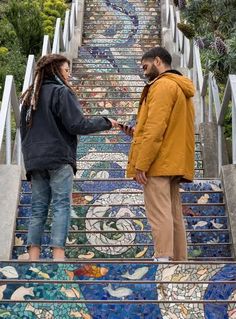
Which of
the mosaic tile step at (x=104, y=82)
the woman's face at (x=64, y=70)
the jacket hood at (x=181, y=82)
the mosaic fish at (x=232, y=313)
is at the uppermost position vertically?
the mosaic tile step at (x=104, y=82)

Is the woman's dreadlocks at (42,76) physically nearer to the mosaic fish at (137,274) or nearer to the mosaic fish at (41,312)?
the mosaic fish at (137,274)

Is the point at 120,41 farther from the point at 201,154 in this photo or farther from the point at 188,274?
the point at 188,274

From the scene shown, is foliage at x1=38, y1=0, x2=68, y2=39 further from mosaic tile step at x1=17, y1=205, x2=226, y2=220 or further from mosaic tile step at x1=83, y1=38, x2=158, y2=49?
mosaic tile step at x1=17, y1=205, x2=226, y2=220

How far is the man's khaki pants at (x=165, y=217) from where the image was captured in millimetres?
4980

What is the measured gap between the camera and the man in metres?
5.00

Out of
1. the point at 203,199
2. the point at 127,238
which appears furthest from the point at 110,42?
the point at 127,238

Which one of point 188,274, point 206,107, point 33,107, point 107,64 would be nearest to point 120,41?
point 107,64

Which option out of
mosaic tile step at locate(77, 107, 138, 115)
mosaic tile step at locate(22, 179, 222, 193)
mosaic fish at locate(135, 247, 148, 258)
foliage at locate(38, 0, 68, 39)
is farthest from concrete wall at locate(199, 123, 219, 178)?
foliage at locate(38, 0, 68, 39)

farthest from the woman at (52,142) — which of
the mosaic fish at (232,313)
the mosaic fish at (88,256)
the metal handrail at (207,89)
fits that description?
the metal handrail at (207,89)

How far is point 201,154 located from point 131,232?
2.51m

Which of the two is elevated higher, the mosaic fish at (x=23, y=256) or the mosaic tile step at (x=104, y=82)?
the mosaic tile step at (x=104, y=82)

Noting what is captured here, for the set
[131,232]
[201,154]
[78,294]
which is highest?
[201,154]

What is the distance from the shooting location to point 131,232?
6.09m

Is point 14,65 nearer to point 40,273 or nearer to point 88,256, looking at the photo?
point 88,256
